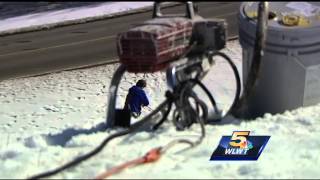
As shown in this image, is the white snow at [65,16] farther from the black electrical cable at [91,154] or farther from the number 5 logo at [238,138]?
the number 5 logo at [238,138]

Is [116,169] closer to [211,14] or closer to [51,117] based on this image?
[51,117]

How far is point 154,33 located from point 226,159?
1.59 metres

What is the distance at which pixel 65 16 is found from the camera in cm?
2097

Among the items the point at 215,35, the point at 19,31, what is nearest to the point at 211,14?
the point at 19,31

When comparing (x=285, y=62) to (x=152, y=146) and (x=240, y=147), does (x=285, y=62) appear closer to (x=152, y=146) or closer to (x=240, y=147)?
(x=240, y=147)

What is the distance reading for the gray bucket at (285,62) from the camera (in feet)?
25.1

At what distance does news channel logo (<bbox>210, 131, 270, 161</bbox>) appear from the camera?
19.5 feet

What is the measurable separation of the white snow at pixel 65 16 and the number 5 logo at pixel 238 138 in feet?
45.9

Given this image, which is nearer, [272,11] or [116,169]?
[116,169]

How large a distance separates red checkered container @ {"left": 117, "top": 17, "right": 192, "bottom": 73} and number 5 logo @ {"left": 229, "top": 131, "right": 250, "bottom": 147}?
119cm

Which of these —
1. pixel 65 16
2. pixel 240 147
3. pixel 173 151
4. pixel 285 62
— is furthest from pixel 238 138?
pixel 65 16

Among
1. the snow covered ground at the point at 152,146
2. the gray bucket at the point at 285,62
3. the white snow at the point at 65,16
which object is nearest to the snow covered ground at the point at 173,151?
the snow covered ground at the point at 152,146

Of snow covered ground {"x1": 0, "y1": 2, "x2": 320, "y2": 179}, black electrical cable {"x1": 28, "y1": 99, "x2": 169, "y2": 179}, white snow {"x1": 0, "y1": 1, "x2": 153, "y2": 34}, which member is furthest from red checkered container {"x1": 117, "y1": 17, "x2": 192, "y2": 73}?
white snow {"x1": 0, "y1": 1, "x2": 153, "y2": 34}

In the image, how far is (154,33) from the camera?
5.95 m
